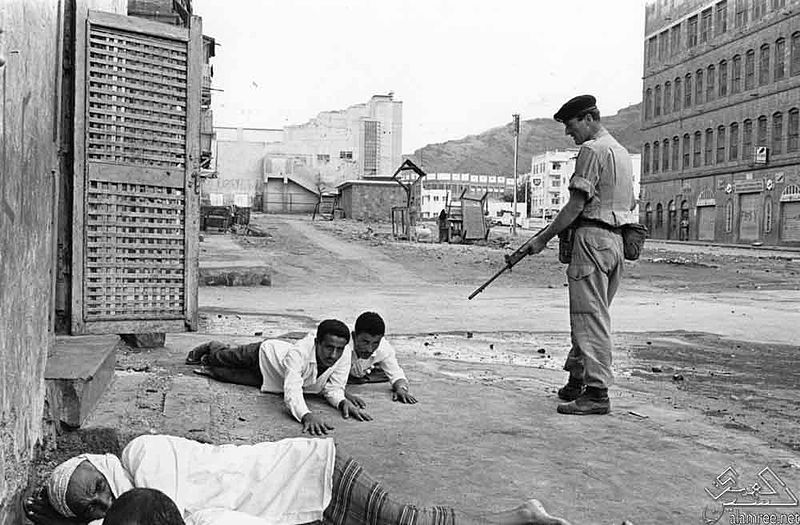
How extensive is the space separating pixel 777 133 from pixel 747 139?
2.53 meters

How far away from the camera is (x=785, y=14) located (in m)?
38.5

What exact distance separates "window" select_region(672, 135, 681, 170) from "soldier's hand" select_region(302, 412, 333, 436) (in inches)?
1920

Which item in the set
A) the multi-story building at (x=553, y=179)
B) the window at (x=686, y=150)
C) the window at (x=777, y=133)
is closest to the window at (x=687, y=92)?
the window at (x=686, y=150)

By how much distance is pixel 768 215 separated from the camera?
3950 centimetres

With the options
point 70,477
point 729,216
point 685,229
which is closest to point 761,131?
point 729,216

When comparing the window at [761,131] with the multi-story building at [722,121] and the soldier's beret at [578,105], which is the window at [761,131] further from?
the soldier's beret at [578,105]

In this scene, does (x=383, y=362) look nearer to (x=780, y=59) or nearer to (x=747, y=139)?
(x=780, y=59)

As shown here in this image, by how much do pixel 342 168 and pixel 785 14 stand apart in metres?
34.1

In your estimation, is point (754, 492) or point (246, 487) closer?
point (246, 487)

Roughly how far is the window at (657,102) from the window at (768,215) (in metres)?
13.9

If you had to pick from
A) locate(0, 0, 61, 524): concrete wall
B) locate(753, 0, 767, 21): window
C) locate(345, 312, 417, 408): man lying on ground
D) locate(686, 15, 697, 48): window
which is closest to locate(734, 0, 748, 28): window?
locate(753, 0, 767, 21): window

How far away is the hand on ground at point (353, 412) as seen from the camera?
465 cm

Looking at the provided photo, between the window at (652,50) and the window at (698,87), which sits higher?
the window at (652,50)

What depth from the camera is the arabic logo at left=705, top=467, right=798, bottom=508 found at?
3391 millimetres
